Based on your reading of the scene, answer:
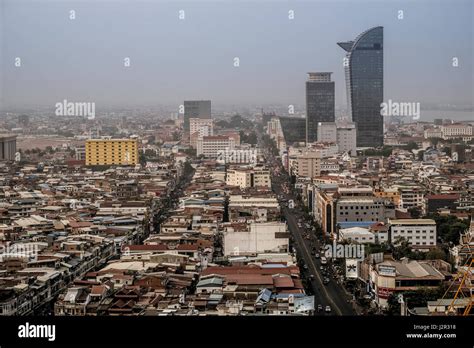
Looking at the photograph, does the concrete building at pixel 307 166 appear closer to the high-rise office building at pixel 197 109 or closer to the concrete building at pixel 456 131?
the high-rise office building at pixel 197 109

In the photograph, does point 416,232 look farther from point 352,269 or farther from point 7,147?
point 7,147

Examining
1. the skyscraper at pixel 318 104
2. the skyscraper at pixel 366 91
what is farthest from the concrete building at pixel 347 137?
the skyscraper at pixel 318 104

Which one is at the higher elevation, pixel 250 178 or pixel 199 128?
pixel 199 128

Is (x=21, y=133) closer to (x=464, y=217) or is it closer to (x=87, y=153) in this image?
(x=87, y=153)

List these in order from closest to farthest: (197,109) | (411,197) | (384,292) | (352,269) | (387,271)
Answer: (384,292) < (387,271) < (352,269) < (411,197) < (197,109)

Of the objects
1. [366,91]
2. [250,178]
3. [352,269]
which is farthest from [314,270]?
[366,91]
